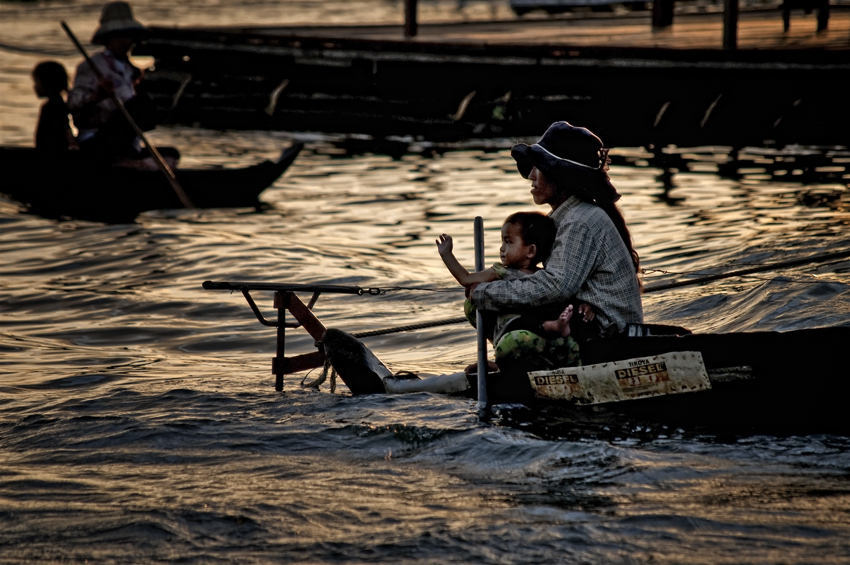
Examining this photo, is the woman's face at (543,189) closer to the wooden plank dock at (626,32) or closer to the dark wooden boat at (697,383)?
the dark wooden boat at (697,383)

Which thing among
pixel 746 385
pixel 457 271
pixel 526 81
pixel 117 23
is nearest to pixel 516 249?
pixel 457 271

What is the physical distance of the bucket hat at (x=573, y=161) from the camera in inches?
208

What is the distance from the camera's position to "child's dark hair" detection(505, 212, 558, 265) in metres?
5.46

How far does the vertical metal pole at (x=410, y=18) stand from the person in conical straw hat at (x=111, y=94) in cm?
687

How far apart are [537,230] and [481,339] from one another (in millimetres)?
623

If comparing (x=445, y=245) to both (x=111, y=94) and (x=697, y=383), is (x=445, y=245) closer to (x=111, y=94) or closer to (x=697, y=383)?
(x=697, y=383)

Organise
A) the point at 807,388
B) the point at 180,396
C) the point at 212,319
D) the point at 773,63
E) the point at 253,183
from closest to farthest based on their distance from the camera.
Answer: the point at 807,388
the point at 180,396
the point at 212,319
the point at 253,183
the point at 773,63

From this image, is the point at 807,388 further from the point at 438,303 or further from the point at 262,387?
the point at 438,303

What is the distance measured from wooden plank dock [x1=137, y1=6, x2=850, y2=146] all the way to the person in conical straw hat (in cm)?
541

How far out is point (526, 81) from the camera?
647 inches

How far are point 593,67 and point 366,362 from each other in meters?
10.1

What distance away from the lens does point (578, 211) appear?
531 cm

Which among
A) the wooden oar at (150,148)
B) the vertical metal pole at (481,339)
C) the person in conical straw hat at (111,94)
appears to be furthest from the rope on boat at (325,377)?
the person in conical straw hat at (111,94)

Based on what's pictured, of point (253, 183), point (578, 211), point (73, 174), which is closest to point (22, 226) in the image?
point (73, 174)
